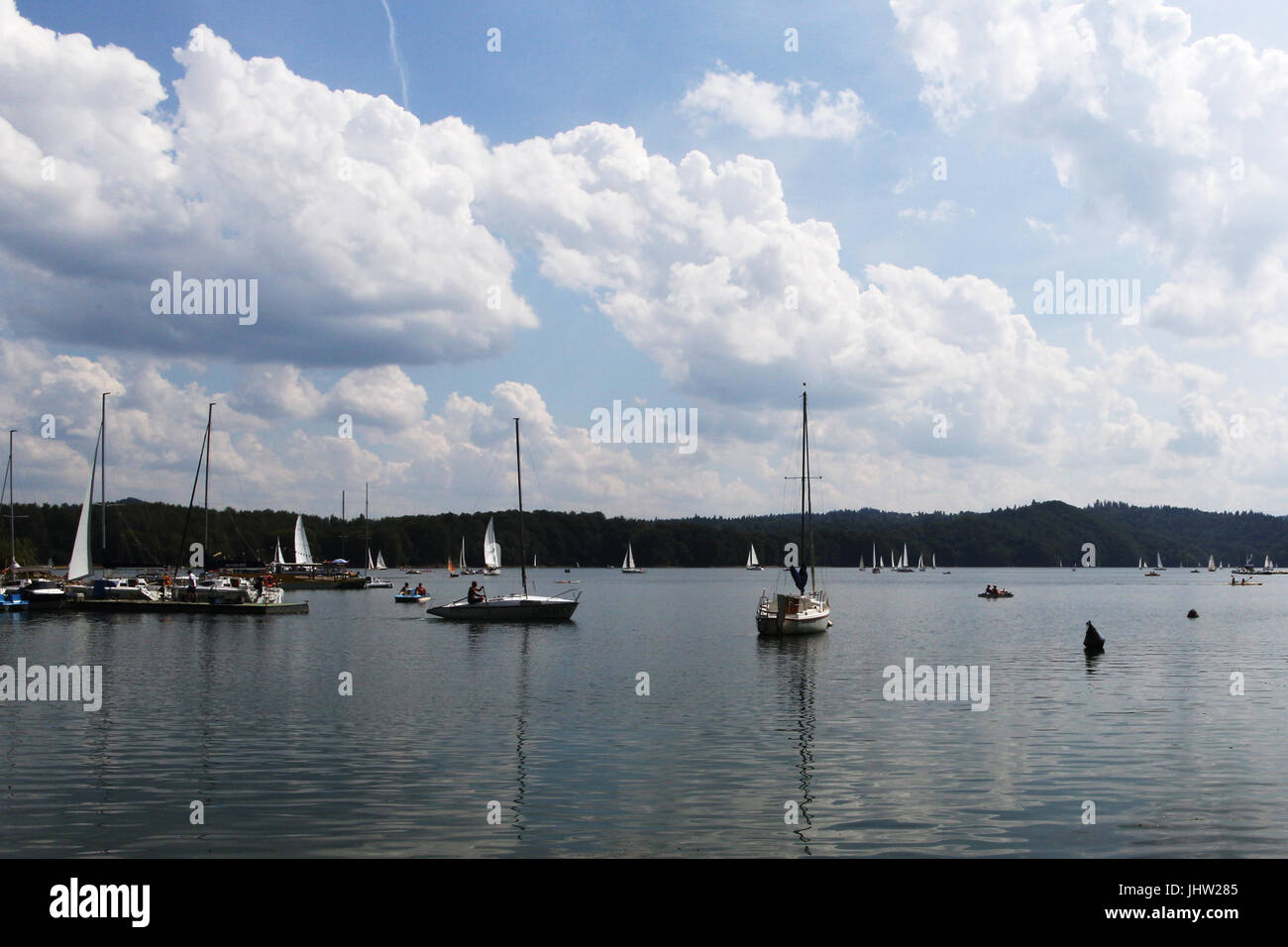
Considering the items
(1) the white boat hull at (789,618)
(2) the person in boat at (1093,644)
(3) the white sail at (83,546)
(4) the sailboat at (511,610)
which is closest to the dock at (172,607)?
(3) the white sail at (83,546)

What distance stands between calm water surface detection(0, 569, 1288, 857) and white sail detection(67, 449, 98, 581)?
46.2 meters

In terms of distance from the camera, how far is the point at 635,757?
1115 inches

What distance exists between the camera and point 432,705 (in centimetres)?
3903

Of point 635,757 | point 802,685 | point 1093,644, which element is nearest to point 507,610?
point 802,685

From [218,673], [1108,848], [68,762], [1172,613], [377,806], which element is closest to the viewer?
[1108,848]

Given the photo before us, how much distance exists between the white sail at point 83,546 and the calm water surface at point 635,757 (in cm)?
4622

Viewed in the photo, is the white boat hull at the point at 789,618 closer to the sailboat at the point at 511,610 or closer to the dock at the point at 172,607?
the sailboat at the point at 511,610

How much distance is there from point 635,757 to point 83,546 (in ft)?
317

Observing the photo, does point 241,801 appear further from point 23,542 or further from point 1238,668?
point 23,542

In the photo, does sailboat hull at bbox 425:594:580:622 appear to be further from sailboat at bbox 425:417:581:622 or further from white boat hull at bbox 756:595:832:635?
white boat hull at bbox 756:595:832:635

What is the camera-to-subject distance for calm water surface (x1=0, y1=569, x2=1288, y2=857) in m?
20.1

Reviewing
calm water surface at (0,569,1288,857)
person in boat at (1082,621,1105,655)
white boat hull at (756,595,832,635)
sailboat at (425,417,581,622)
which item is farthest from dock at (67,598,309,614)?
person in boat at (1082,621,1105,655)

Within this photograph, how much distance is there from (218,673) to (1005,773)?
37304mm
